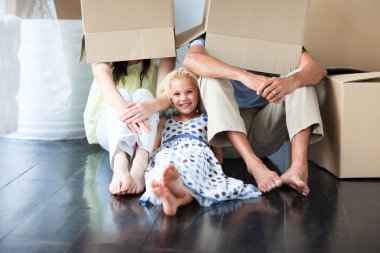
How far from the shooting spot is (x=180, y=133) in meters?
1.62

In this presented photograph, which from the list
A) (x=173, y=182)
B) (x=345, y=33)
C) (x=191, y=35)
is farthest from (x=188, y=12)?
(x=173, y=182)

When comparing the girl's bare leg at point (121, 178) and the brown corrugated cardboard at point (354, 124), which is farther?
the brown corrugated cardboard at point (354, 124)

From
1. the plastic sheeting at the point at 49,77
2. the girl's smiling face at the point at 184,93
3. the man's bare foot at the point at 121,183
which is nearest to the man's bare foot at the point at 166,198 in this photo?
the man's bare foot at the point at 121,183

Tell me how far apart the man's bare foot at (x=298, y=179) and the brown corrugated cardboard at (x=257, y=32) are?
1.04ft

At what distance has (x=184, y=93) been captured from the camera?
1624 millimetres

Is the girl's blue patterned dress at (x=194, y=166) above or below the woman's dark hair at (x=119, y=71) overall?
below

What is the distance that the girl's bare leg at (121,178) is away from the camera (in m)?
1.44

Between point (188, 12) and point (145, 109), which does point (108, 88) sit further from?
point (188, 12)

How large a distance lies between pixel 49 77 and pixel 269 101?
0.90m

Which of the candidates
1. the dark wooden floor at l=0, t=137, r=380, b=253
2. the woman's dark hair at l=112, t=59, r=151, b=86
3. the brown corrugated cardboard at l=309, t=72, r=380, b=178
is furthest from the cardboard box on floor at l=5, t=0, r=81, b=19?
the brown corrugated cardboard at l=309, t=72, r=380, b=178

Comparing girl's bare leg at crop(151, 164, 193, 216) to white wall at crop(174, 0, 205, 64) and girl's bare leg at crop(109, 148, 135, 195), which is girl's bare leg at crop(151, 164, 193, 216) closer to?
girl's bare leg at crop(109, 148, 135, 195)

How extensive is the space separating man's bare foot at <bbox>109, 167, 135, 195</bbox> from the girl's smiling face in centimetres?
29

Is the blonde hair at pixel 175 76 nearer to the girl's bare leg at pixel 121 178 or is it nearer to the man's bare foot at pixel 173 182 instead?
the girl's bare leg at pixel 121 178

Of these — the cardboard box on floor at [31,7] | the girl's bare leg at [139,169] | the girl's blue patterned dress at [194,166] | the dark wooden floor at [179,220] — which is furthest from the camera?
the cardboard box on floor at [31,7]
